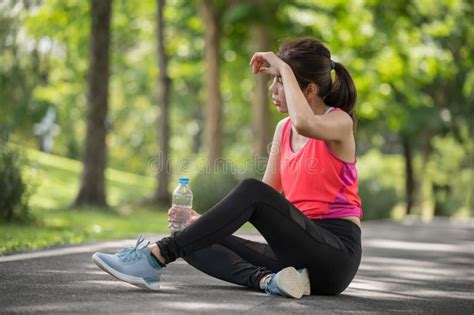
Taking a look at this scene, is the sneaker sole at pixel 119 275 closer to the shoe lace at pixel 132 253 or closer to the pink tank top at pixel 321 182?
the shoe lace at pixel 132 253

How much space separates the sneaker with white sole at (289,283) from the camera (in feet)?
20.1

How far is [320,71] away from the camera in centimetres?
627

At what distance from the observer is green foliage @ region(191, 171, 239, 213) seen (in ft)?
72.4

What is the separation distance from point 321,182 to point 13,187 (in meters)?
9.76

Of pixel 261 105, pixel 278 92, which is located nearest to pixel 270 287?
pixel 278 92

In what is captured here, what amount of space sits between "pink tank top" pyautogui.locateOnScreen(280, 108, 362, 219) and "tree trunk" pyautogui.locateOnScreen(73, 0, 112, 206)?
1522 centimetres

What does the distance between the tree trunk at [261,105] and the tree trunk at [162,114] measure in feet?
9.20

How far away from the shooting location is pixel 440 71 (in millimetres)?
33125

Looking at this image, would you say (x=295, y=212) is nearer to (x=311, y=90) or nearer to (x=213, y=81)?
(x=311, y=90)

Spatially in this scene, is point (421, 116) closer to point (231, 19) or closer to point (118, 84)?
point (231, 19)

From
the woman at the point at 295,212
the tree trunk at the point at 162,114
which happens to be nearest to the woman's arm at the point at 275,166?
the woman at the point at 295,212

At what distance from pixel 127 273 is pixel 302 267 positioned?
1119mm

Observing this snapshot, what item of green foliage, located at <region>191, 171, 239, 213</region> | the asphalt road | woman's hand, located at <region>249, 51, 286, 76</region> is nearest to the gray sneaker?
the asphalt road

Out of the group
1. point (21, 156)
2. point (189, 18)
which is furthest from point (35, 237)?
point (189, 18)
